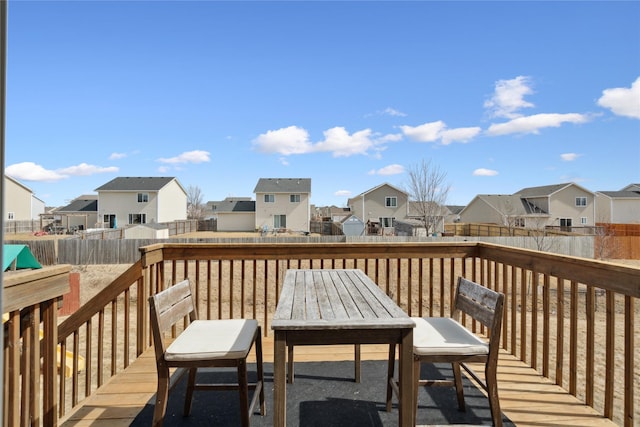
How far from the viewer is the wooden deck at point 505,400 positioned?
221cm

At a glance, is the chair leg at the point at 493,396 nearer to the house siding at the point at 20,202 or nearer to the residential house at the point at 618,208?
the house siding at the point at 20,202

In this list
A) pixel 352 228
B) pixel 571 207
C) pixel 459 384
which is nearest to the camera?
pixel 459 384

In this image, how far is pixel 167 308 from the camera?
2.03 metres

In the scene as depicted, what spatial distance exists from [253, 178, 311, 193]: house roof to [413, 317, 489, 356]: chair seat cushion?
1090 inches

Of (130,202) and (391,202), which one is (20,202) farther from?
(391,202)

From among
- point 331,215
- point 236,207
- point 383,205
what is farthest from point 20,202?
point 383,205

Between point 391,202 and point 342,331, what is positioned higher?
point 391,202

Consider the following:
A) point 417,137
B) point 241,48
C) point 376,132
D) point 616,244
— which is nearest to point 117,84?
point 241,48

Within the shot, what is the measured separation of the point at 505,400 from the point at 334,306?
155 cm

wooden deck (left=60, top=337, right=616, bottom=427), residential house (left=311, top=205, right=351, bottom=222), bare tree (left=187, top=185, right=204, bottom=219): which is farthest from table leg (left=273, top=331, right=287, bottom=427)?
bare tree (left=187, top=185, right=204, bottom=219)

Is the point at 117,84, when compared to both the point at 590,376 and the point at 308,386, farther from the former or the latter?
the point at 590,376

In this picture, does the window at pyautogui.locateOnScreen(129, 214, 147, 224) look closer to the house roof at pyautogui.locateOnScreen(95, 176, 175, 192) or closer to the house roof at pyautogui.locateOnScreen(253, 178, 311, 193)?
the house roof at pyautogui.locateOnScreen(95, 176, 175, 192)

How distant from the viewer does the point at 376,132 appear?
3903 cm

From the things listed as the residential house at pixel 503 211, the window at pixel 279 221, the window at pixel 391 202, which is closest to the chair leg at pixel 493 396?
the residential house at pixel 503 211
